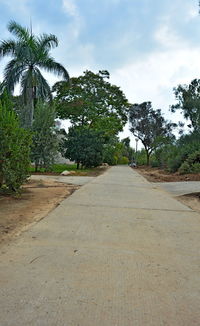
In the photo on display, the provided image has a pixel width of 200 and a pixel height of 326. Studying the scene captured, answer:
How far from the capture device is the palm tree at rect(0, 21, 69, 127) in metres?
17.8

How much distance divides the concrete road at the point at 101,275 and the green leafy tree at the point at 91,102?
75.2 feet

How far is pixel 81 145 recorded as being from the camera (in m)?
25.0

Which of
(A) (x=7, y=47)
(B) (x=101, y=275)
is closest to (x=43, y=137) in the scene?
(A) (x=7, y=47)

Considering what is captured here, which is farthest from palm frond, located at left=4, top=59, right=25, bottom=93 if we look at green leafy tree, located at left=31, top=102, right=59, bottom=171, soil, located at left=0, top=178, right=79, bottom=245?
soil, located at left=0, top=178, right=79, bottom=245

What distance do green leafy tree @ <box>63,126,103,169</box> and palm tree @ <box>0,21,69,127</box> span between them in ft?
22.8

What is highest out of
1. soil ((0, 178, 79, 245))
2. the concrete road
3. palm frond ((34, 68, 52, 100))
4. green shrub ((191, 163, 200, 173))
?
palm frond ((34, 68, 52, 100))

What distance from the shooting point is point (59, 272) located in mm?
2529

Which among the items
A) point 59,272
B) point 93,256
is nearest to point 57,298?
point 59,272

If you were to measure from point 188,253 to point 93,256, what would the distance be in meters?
1.19

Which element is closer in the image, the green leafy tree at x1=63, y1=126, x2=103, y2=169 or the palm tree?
the palm tree

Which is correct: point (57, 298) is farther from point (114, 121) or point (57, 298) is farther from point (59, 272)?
point (114, 121)

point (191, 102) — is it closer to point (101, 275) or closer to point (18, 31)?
point (18, 31)

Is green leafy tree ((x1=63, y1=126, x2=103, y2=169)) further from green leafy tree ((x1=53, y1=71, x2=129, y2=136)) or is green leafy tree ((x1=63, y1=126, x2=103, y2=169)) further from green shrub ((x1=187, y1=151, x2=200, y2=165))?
green shrub ((x1=187, y1=151, x2=200, y2=165))

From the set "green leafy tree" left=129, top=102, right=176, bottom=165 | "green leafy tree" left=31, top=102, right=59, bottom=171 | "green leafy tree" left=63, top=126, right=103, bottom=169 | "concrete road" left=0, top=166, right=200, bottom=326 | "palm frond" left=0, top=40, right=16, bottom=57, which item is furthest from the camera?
"green leafy tree" left=129, top=102, right=176, bottom=165
